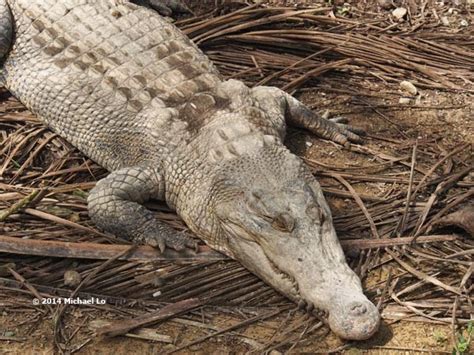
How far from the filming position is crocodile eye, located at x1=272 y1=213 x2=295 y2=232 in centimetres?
326

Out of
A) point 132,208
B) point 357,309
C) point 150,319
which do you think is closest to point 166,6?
point 132,208

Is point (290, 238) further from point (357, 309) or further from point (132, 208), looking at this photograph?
point (132, 208)

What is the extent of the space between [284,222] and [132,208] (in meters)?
0.94

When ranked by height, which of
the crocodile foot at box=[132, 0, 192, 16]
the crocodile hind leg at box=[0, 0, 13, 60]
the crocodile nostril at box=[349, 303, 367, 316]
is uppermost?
the crocodile hind leg at box=[0, 0, 13, 60]

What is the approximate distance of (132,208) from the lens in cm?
372

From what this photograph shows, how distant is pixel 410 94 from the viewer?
4656 mm

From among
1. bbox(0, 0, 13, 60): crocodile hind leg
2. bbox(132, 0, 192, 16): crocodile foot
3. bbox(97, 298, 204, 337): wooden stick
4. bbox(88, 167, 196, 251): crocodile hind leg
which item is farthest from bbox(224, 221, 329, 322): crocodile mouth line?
bbox(132, 0, 192, 16): crocodile foot

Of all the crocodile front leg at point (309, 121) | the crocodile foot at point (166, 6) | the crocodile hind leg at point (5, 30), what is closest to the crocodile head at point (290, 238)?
the crocodile front leg at point (309, 121)

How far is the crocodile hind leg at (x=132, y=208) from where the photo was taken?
11.9ft

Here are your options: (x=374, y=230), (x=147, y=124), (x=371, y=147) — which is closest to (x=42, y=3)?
(x=147, y=124)

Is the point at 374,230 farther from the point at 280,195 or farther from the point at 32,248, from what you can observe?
the point at 32,248

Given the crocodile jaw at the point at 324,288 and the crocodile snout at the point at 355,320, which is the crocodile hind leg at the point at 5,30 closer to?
the crocodile jaw at the point at 324,288

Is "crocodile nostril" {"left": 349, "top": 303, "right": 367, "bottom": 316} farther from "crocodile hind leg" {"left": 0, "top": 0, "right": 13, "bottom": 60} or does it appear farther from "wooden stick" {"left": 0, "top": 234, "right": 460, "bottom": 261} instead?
"crocodile hind leg" {"left": 0, "top": 0, "right": 13, "bottom": 60}

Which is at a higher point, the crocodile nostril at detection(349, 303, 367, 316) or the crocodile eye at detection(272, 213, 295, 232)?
the crocodile eye at detection(272, 213, 295, 232)
